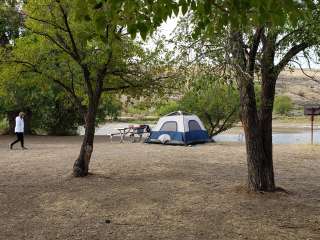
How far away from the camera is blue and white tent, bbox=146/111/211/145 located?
20812mm

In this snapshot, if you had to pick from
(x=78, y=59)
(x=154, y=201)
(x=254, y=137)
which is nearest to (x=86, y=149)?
(x=78, y=59)

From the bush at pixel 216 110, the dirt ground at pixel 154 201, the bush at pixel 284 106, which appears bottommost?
the dirt ground at pixel 154 201

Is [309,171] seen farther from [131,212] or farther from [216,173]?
[131,212]

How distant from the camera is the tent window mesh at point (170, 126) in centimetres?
2117

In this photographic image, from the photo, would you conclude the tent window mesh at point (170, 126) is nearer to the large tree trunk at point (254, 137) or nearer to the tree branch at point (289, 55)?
the large tree trunk at point (254, 137)

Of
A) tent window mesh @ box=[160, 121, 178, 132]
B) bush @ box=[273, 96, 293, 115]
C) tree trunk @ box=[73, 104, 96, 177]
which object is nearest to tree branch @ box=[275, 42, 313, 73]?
tree trunk @ box=[73, 104, 96, 177]

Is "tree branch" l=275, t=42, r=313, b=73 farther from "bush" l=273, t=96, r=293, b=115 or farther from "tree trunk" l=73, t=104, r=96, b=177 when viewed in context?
"bush" l=273, t=96, r=293, b=115

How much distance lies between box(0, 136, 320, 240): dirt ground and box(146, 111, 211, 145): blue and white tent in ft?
18.7

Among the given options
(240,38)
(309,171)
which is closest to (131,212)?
(240,38)

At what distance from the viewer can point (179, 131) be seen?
2088 centimetres

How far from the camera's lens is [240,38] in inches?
355

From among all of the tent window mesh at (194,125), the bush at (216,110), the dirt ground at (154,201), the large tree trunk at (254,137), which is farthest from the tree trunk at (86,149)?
the bush at (216,110)

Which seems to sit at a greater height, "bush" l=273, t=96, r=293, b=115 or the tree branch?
"bush" l=273, t=96, r=293, b=115

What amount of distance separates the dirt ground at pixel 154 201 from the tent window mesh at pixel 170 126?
608cm
